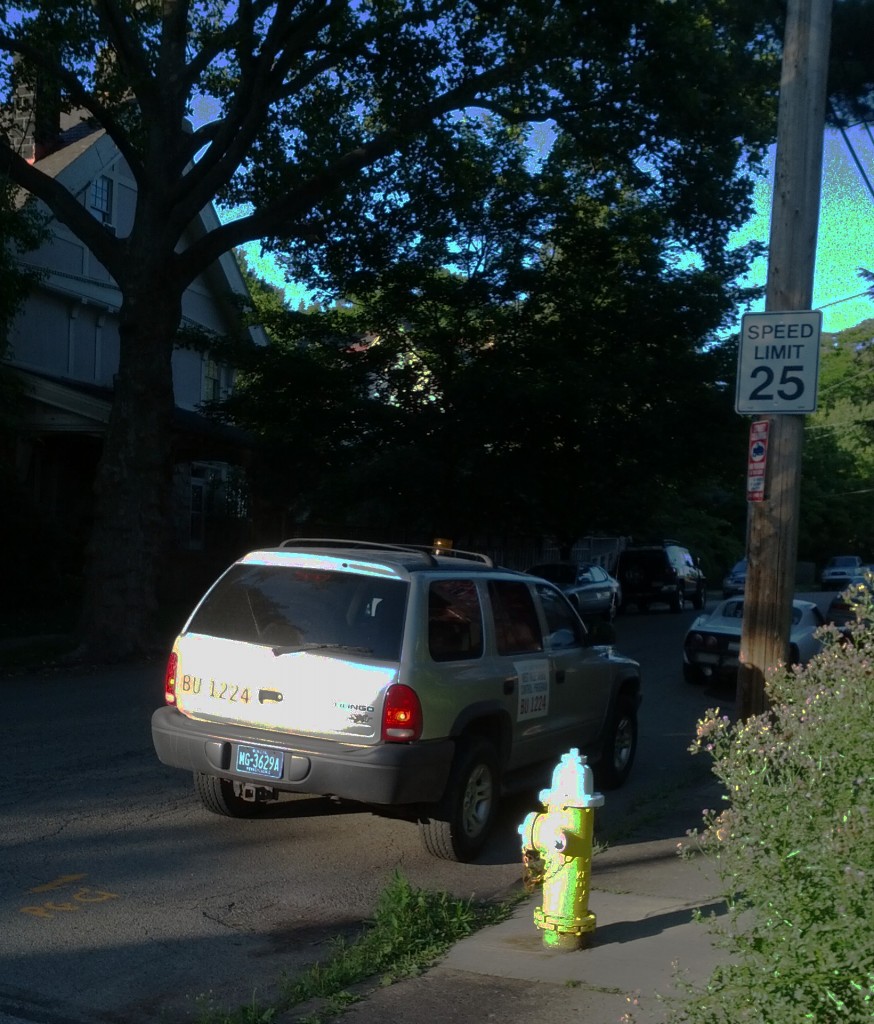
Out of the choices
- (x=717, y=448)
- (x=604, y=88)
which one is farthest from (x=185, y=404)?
(x=604, y=88)

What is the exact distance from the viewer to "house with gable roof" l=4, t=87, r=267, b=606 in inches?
902

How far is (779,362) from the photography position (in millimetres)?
8523

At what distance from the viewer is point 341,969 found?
17.4 feet

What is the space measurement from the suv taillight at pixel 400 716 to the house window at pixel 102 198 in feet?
71.8

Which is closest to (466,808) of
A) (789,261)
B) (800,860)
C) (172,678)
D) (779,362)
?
(172,678)

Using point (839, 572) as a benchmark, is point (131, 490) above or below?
above

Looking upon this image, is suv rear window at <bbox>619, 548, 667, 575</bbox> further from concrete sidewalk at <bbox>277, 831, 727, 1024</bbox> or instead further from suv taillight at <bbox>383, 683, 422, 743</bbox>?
suv taillight at <bbox>383, 683, 422, 743</bbox>

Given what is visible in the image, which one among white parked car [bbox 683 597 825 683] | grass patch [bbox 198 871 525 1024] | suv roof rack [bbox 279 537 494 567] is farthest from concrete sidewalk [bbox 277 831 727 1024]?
white parked car [bbox 683 597 825 683]

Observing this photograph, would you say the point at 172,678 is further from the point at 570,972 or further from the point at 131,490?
the point at 131,490

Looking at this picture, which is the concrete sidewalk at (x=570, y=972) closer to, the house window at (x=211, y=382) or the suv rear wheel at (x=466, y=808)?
the suv rear wheel at (x=466, y=808)

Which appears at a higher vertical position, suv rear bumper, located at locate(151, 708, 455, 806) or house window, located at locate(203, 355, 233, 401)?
house window, located at locate(203, 355, 233, 401)

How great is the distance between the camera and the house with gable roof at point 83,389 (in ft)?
75.2

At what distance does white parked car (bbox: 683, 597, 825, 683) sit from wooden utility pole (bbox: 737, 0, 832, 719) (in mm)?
7924

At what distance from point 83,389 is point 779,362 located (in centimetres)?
1870
